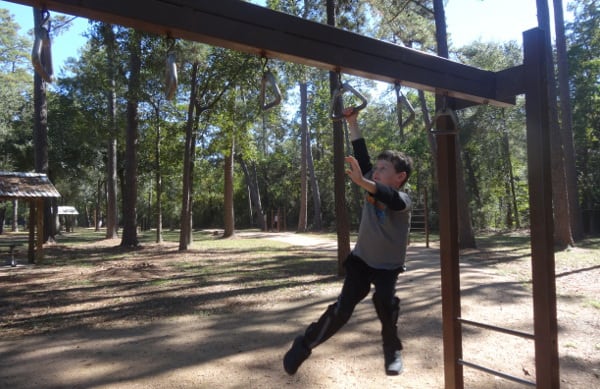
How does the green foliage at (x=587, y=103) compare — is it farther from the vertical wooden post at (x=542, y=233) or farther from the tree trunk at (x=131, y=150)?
the vertical wooden post at (x=542, y=233)

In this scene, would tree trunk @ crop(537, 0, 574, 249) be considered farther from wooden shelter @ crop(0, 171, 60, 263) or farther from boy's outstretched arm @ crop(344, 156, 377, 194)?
wooden shelter @ crop(0, 171, 60, 263)

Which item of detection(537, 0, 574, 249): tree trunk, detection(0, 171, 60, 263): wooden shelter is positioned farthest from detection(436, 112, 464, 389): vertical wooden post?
detection(537, 0, 574, 249): tree trunk

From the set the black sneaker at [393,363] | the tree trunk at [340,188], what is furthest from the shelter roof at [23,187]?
the black sneaker at [393,363]

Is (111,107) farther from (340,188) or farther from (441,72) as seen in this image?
(441,72)

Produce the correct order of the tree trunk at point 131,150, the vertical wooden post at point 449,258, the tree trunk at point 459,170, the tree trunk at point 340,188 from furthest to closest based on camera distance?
the tree trunk at point 131,150, the tree trunk at point 459,170, the tree trunk at point 340,188, the vertical wooden post at point 449,258

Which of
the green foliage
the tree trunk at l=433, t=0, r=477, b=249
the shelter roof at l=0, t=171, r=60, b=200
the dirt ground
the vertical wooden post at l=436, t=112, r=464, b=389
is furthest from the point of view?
the green foliage

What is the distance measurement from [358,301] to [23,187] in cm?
1219

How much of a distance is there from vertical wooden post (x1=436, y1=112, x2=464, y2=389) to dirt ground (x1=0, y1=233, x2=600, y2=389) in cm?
79

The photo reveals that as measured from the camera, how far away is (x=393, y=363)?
2.94 metres

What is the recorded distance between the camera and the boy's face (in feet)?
9.80

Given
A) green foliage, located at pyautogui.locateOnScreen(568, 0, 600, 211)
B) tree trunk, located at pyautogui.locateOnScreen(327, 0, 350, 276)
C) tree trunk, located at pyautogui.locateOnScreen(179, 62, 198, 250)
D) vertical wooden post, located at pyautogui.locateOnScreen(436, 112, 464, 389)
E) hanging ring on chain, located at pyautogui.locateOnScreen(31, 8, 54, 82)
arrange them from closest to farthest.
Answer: hanging ring on chain, located at pyautogui.locateOnScreen(31, 8, 54, 82) < vertical wooden post, located at pyautogui.locateOnScreen(436, 112, 464, 389) < tree trunk, located at pyautogui.locateOnScreen(327, 0, 350, 276) < tree trunk, located at pyautogui.locateOnScreen(179, 62, 198, 250) < green foliage, located at pyautogui.locateOnScreen(568, 0, 600, 211)

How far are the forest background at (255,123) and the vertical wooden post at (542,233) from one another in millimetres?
883

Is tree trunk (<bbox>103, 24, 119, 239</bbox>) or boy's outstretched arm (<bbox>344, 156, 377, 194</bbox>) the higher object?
tree trunk (<bbox>103, 24, 119, 239</bbox>)

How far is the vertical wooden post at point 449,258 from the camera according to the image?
347cm
